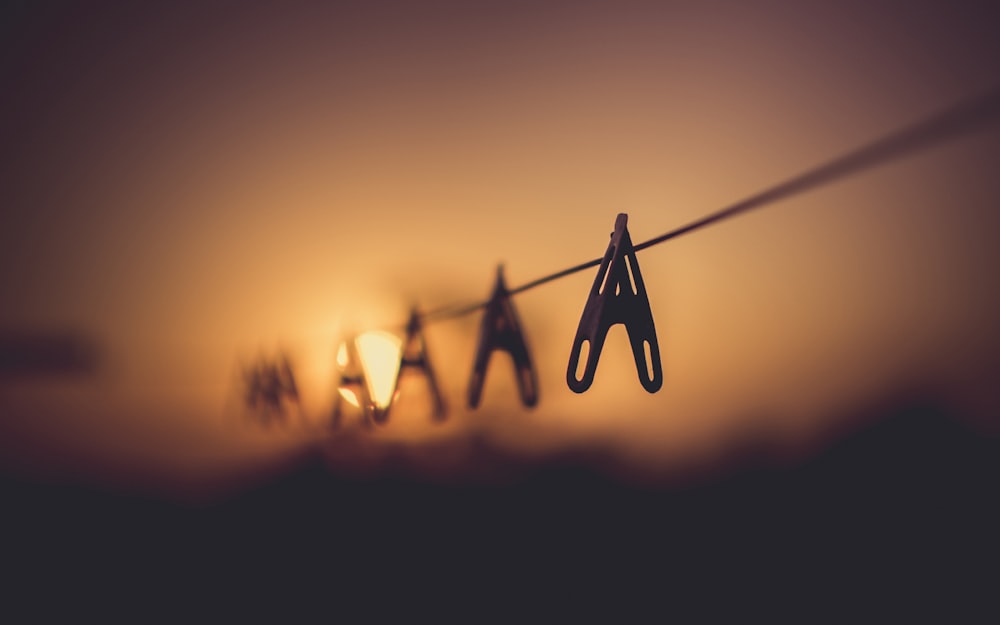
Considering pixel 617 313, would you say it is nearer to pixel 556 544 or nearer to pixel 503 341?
pixel 503 341

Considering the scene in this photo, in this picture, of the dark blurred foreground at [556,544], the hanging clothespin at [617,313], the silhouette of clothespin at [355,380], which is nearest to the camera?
the hanging clothespin at [617,313]

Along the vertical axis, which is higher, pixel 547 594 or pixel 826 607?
pixel 547 594

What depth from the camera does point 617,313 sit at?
5.08 feet

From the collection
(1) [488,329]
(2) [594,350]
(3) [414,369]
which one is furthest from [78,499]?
(2) [594,350]

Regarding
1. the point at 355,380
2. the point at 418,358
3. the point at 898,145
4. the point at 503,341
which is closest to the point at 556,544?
the point at 355,380

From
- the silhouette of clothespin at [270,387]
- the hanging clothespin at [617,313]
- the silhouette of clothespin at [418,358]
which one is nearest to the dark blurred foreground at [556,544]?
the silhouette of clothespin at [270,387]

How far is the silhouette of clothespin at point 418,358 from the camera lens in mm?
2566

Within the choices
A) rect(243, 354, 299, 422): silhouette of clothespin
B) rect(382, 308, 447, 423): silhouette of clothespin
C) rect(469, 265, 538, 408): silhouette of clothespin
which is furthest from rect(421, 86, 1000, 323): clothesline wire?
rect(243, 354, 299, 422): silhouette of clothespin

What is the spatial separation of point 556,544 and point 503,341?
5.34 meters

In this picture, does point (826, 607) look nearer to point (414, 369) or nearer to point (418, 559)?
point (418, 559)

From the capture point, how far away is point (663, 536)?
795 cm

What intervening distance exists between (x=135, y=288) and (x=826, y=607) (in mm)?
8545

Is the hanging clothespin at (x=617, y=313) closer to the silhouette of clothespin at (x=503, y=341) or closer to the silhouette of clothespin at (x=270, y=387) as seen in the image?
the silhouette of clothespin at (x=503, y=341)

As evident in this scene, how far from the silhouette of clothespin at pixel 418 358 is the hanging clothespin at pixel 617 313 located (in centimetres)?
113
